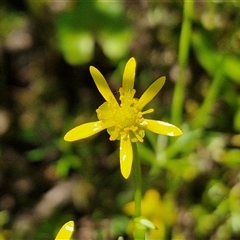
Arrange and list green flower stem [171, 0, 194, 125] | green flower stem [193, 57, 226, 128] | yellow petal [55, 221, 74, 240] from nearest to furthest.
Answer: yellow petal [55, 221, 74, 240], green flower stem [171, 0, 194, 125], green flower stem [193, 57, 226, 128]

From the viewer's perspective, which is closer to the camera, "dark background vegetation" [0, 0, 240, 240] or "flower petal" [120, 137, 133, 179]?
"flower petal" [120, 137, 133, 179]

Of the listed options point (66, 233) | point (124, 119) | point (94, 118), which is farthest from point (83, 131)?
point (94, 118)

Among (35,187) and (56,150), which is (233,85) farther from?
(35,187)

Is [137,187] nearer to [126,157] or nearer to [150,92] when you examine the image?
[126,157]

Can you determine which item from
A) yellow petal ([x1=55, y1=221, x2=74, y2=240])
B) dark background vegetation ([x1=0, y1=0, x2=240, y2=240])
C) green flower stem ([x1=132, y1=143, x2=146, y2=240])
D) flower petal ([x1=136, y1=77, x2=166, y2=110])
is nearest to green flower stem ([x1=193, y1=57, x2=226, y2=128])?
→ dark background vegetation ([x1=0, y1=0, x2=240, y2=240])

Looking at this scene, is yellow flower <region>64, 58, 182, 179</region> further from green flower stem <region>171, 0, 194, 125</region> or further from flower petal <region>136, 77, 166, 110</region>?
green flower stem <region>171, 0, 194, 125</region>

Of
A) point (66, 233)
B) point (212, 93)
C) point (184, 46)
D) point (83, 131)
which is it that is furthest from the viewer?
point (212, 93)
